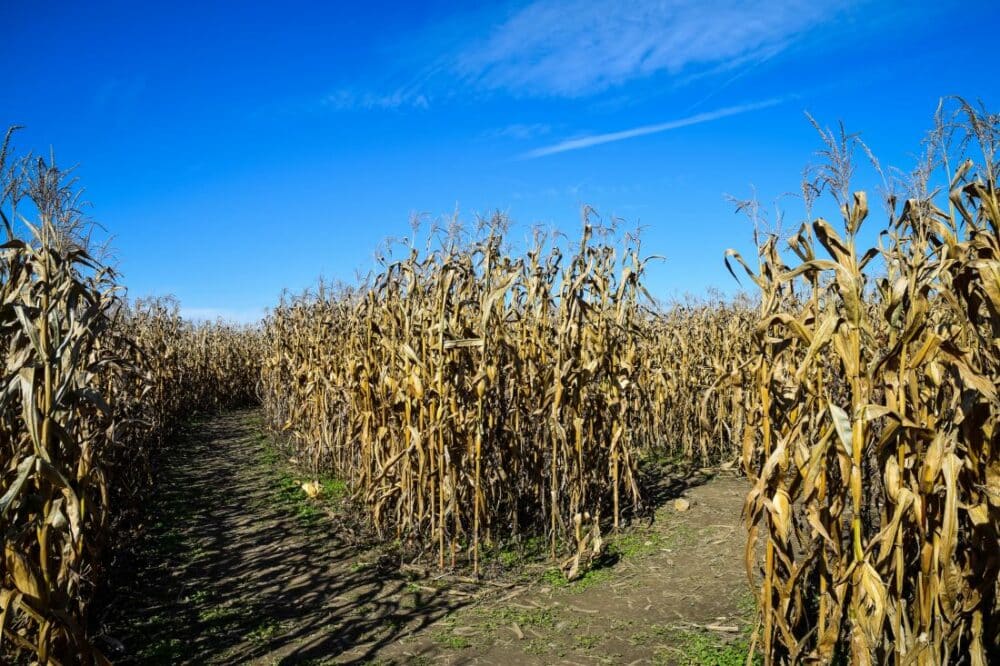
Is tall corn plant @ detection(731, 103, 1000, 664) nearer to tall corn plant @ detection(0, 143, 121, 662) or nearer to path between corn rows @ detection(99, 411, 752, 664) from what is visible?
path between corn rows @ detection(99, 411, 752, 664)

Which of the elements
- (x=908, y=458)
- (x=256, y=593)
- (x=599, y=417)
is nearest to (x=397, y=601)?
(x=256, y=593)

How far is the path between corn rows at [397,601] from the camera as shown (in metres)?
4.41

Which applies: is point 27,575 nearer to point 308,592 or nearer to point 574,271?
point 308,592

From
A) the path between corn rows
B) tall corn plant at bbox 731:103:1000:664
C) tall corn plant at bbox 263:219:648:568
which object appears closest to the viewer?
tall corn plant at bbox 731:103:1000:664

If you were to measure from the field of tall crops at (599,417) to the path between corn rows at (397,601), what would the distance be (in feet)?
1.17

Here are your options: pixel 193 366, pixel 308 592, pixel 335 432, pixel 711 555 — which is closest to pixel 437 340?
pixel 308 592

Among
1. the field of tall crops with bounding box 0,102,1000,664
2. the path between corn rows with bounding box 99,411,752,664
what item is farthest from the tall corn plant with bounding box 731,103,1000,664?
the path between corn rows with bounding box 99,411,752,664

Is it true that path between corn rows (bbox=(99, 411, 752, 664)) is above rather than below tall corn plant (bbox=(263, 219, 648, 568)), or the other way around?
below

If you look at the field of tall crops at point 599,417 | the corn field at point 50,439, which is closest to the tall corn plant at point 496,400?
the field of tall crops at point 599,417

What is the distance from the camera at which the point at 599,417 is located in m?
6.84

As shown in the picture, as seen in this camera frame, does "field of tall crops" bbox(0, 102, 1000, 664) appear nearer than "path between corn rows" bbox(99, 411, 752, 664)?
Yes

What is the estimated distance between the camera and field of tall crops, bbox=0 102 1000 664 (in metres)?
2.89

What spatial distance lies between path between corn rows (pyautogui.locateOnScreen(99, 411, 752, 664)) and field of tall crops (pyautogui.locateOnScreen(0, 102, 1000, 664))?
0.36 m

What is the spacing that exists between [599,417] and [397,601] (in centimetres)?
284
